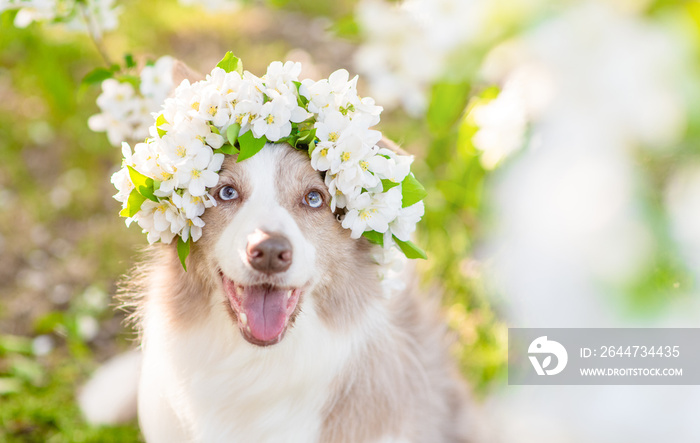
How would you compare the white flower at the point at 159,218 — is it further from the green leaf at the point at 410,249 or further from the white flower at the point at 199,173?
the green leaf at the point at 410,249

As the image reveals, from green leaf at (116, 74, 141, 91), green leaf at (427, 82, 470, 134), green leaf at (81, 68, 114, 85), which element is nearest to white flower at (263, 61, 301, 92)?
green leaf at (116, 74, 141, 91)

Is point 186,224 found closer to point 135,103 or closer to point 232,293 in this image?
point 232,293

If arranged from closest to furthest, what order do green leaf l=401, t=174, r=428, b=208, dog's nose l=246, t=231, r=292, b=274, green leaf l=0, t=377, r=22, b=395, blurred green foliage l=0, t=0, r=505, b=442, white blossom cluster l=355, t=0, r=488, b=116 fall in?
1. dog's nose l=246, t=231, r=292, b=274
2. green leaf l=401, t=174, r=428, b=208
3. white blossom cluster l=355, t=0, r=488, b=116
4. green leaf l=0, t=377, r=22, b=395
5. blurred green foliage l=0, t=0, r=505, b=442

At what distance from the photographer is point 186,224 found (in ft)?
7.24

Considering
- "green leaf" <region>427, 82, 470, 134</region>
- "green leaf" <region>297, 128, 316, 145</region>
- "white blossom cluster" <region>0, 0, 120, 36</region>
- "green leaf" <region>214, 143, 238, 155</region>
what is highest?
"green leaf" <region>427, 82, 470, 134</region>

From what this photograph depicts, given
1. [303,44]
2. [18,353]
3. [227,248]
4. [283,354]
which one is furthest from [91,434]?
[303,44]

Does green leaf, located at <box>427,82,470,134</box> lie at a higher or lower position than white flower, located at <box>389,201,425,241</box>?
higher

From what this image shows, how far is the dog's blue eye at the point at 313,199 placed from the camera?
2.24m

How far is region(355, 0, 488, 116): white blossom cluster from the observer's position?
3143 millimetres

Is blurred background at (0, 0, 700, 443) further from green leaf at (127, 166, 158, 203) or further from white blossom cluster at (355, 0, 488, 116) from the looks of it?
green leaf at (127, 166, 158, 203)

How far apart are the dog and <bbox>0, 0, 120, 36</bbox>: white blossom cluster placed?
1.09 meters

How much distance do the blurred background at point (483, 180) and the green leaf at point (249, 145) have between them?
668 millimetres
